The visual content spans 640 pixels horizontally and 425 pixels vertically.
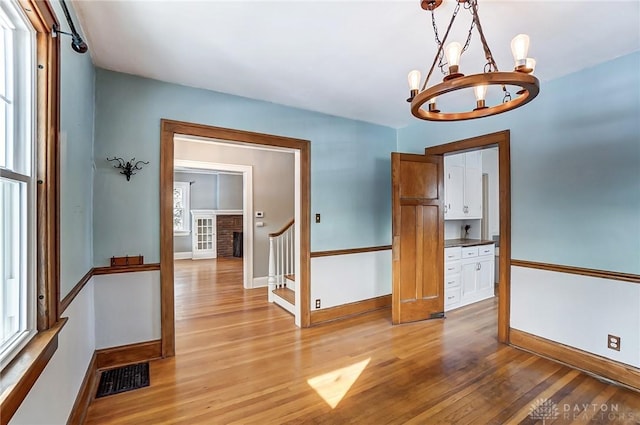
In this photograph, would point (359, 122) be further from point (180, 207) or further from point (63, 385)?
point (180, 207)

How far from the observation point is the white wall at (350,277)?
3443 mm

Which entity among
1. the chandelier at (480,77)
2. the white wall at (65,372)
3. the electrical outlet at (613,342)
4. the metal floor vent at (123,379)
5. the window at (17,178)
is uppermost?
the chandelier at (480,77)

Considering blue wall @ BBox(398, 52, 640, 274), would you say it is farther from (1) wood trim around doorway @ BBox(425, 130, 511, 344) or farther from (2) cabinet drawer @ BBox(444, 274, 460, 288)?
(2) cabinet drawer @ BBox(444, 274, 460, 288)

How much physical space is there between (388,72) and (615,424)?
2.83m

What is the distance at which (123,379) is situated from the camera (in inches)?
88.6

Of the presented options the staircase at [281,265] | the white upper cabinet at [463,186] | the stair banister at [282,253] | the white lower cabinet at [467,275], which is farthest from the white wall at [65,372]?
the white upper cabinet at [463,186]

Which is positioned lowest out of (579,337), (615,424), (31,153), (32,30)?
(615,424)

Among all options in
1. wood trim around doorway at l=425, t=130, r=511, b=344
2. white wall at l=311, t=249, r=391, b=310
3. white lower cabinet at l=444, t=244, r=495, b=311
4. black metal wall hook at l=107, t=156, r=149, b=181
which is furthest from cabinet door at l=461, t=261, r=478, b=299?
black metal wall hook at l=107, t=156, r=149, b=181

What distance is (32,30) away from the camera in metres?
1.16

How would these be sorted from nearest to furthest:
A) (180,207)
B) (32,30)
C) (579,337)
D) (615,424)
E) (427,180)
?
(32,30) < (615,424) < (579,337) < (427,180) < (180,207)

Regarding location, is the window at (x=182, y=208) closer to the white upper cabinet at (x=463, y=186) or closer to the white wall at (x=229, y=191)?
the white wall at (x=229, y=191)

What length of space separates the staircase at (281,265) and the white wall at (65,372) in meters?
2.26

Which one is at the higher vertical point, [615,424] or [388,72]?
[388,72]

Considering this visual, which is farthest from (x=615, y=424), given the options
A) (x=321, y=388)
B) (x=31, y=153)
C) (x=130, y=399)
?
(x=31, y=153)
